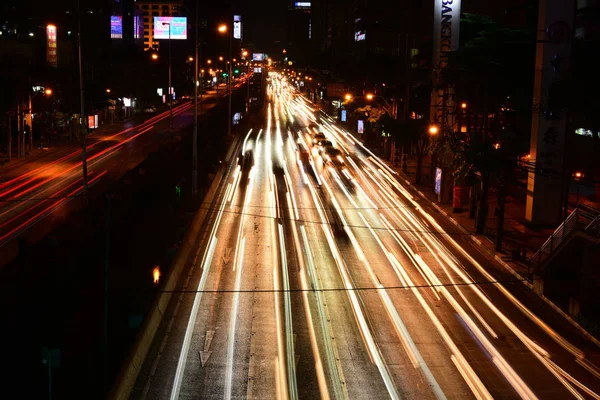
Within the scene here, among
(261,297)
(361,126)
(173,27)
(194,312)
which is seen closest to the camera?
(194,312)

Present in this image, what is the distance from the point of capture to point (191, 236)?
1208 inches

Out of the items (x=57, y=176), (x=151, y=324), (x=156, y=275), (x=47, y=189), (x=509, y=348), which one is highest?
(x=57, y=176)

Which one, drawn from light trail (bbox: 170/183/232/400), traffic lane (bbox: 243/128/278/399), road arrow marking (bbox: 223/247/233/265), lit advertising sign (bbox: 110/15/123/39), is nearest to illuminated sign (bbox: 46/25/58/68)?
traffic lane (bbox: 243/128/278/399)

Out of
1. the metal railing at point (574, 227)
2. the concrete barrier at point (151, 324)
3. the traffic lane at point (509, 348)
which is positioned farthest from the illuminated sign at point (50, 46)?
the metal railing at point (574, 227)

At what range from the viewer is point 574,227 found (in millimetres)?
24469

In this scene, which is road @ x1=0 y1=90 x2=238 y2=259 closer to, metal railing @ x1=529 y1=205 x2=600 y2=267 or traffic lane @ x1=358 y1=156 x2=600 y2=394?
traffic lane @ x1=358 y1=156 x2=600 y2=394

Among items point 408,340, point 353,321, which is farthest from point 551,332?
point 353,321

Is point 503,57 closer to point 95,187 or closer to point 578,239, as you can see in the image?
point 578,239

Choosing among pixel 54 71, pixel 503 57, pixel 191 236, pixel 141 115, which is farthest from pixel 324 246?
pixel 141 115

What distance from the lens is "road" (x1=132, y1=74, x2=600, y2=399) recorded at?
1620cm

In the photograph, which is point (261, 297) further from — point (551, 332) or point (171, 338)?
point (551, 332)

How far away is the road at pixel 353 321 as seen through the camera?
16.2 metres

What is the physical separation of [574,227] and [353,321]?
9.48 metres

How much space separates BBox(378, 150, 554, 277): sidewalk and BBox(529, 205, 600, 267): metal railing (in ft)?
3.15
